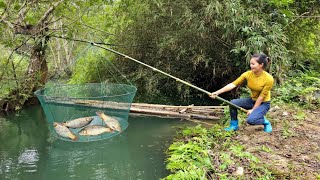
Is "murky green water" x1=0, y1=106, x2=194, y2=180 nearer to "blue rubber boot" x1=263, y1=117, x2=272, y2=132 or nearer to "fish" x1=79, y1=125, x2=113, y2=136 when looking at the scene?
"fish" x1=79, y1=125, x2=113, y2=136

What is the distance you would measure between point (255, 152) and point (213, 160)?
1.66 feet

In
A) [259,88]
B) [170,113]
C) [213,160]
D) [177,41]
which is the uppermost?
[177,41]

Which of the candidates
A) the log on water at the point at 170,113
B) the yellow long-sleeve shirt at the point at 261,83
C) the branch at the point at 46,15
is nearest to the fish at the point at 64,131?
the log on water at the point at 170,113

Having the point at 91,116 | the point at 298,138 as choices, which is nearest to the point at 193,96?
the point at 91,116

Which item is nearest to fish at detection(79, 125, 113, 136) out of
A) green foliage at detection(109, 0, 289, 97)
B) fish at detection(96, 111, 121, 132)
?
fish at detection(96, 111, 121, 132)

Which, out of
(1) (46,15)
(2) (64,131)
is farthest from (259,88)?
(1) (46,15)

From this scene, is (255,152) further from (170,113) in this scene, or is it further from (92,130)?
(170,113)

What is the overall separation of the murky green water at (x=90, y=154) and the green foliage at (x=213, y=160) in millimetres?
521

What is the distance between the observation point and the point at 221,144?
3928 mm

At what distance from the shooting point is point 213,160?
10.9ft

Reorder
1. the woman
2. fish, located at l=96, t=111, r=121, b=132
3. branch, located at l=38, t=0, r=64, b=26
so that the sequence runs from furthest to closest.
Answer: branch, located at l=38, t=0, r=64, b=26, fish, located at l=96, t=111, r=121, b=132, the woman

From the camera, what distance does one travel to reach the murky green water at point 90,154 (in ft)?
13.2

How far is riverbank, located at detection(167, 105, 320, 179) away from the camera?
117 inches

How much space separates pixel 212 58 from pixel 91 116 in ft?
11.6
